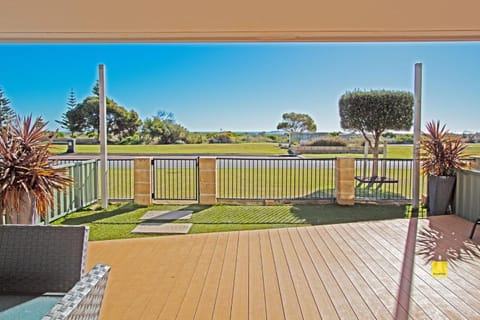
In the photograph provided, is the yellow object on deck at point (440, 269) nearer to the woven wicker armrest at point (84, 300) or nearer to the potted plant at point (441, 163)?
the potted plant at point (441, 163)

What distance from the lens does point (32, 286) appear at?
174cm

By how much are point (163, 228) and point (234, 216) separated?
113 cm

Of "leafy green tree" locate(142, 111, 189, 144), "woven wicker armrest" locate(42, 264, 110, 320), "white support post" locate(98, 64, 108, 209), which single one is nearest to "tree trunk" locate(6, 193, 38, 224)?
"white support post" locate(98, 64, 108, 209)

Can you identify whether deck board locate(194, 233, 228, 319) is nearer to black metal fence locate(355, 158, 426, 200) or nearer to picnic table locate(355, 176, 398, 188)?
black metal fence locate(355, 158, 426, 200)

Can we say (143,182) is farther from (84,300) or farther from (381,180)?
(84,300)

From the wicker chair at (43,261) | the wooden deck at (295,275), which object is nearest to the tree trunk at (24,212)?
the wooden deck at (295,275)

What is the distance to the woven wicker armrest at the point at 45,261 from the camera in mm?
1730

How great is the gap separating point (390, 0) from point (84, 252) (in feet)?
7.62

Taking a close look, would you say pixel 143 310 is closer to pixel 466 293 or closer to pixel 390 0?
pixel 466 293

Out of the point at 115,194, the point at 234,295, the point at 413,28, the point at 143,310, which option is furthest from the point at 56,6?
the point at 115,194

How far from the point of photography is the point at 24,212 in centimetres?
329

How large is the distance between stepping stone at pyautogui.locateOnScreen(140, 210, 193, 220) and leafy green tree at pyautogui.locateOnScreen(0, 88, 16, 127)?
213 centimetres

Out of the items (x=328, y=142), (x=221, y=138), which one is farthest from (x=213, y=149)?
(x=328, y=142)

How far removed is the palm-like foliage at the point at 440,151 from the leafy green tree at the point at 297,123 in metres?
3.80
